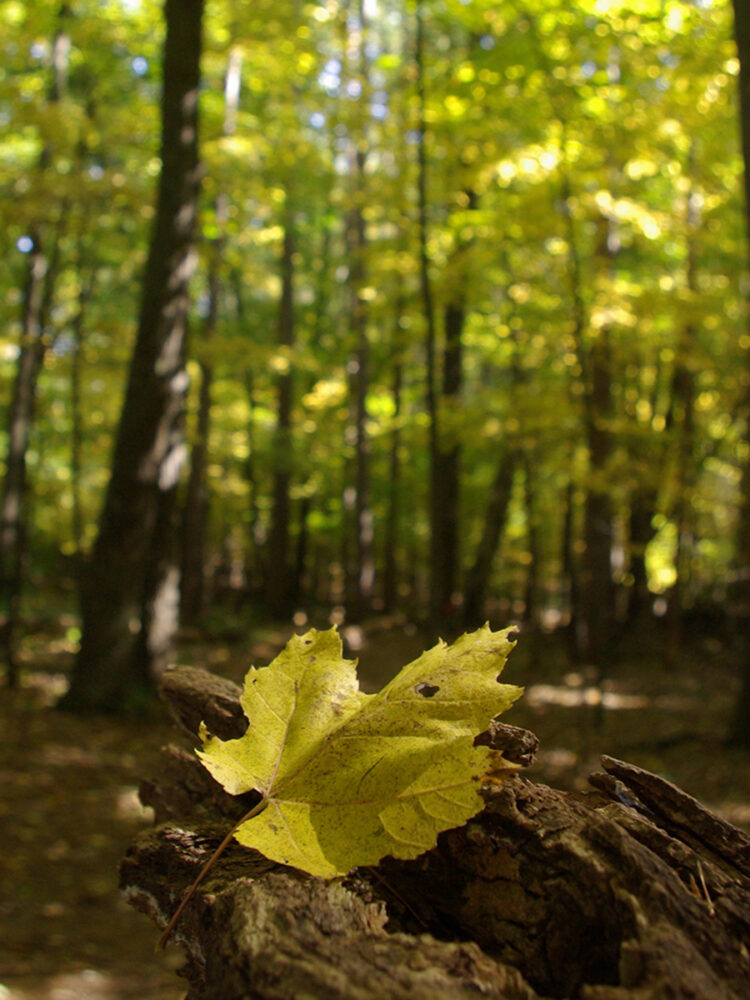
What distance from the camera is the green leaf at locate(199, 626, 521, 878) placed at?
751 mm

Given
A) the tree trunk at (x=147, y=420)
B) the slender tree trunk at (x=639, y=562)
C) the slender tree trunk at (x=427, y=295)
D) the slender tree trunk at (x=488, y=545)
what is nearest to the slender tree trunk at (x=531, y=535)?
the slender tree trunk at (x=488, y=545)

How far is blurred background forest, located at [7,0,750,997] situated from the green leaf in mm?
3240

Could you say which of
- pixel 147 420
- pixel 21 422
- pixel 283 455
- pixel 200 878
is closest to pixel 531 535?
pixel 283 455

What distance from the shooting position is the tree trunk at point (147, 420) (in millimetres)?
6922

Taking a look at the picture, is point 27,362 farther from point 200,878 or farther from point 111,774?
point 200,878

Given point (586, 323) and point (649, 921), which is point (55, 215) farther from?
point (649, 921)

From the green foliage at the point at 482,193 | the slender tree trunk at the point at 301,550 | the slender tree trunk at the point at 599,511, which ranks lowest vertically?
the slender tree trunk at the point at 301,550

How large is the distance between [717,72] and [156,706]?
732 centimetres

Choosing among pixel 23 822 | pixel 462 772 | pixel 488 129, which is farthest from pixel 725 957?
pixel 488 129

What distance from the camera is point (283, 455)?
15477mm

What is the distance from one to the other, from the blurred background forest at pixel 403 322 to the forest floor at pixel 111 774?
4 cm

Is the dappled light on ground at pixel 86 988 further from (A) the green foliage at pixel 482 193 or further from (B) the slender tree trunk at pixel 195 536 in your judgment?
(B) the slender tree trunk at pixel 195 536

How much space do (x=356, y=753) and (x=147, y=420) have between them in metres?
6.48

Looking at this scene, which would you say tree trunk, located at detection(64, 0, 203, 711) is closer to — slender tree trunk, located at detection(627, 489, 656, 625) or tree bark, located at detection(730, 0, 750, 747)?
tree bark, located at detection(730, 0, 750, 747)
